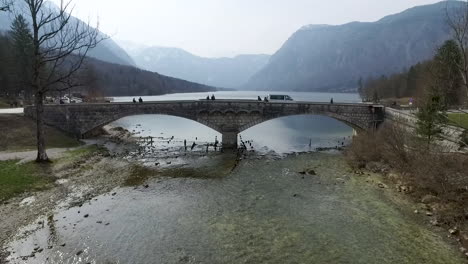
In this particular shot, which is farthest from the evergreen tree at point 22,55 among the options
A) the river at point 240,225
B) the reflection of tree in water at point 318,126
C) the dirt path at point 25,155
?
the reflection of tree in water at point 318,126

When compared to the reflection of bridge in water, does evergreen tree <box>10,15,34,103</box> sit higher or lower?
higher

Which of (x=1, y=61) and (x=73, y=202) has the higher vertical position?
(x=1, y=61)

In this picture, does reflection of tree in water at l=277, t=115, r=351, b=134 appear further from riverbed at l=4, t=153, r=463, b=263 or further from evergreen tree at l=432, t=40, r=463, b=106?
riverbed at l=4, t=153, r=463, b=263

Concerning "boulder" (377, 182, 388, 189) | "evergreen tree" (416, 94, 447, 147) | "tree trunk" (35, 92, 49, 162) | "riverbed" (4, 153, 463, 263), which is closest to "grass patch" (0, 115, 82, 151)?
"tree trunk" (35, 92, 49, 162)

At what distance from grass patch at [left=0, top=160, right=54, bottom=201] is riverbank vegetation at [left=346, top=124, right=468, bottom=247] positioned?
32.8m

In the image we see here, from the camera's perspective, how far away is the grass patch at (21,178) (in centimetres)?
2542

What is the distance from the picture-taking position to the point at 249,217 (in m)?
24.3

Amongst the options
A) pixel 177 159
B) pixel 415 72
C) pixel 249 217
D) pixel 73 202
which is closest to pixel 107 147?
pixel 177 159

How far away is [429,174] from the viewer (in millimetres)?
27203

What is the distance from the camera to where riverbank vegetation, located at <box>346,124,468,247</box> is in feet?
76.3

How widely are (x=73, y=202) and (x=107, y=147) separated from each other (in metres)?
28.5

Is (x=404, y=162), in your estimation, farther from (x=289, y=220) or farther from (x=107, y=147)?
(x=107, y=147)

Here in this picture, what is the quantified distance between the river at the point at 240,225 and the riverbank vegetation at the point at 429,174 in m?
1.89

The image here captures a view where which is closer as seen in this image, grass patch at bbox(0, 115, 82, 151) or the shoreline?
the shoreline
